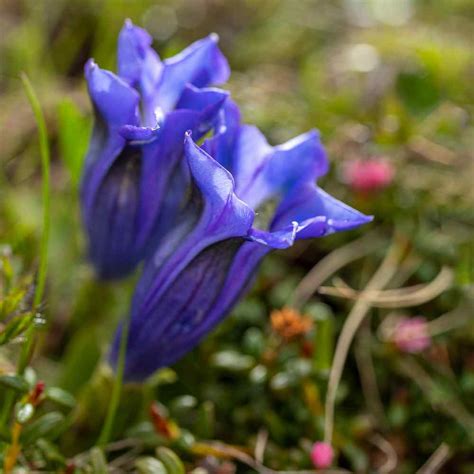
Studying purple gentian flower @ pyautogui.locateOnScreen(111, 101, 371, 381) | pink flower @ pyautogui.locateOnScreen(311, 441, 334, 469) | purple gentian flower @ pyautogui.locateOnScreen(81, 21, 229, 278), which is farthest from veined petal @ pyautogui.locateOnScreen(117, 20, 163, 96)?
pink flower @ pyautogui.locateOnScreen(311, 441, 334, 469)

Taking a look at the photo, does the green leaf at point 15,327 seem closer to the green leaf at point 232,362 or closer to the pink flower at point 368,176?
the green leaf at point 232,362

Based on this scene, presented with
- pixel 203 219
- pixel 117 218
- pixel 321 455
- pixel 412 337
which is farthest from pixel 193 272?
pixel 412 337

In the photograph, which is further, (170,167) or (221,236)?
(170,167)

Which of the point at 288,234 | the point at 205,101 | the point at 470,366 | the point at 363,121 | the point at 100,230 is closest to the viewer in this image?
the point at 288,234

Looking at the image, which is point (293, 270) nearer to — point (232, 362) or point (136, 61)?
point (232, 362)

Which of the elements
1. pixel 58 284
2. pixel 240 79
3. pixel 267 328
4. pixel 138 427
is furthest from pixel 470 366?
pixel 240 79

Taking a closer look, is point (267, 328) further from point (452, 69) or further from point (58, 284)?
point (452, 69)
